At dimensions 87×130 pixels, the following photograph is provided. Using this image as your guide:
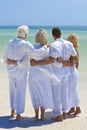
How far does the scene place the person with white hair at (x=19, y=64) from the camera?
746 cm

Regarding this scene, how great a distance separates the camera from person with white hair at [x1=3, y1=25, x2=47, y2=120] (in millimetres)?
7461

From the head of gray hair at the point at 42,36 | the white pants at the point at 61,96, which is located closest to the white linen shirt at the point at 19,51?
the head of gray hair at the point at 42,36

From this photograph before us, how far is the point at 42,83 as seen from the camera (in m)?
7.60

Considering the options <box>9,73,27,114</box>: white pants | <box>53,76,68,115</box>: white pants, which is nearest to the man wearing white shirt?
<box>53,76,68,115</box>: white pants

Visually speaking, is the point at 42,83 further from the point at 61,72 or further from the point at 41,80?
the point at 61,72

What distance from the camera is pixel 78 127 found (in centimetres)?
744

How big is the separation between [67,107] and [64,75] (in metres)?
0.62

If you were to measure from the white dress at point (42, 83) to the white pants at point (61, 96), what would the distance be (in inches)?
4.3

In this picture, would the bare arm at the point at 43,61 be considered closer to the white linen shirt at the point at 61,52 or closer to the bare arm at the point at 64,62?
the white linen shirt at the point at 61,52

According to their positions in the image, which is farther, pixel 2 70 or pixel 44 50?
pixel 2 70

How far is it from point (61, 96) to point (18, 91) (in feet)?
2.63

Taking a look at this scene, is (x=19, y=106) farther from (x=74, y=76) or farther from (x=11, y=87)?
(x=74, y=76)

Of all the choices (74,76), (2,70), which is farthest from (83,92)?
(2,70)

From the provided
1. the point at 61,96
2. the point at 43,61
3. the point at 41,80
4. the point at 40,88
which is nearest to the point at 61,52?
the point at 43,61
